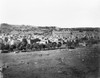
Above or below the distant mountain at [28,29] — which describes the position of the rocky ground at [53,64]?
below

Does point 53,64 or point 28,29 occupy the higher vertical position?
point 28,29

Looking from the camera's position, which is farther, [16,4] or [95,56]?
[95,56]

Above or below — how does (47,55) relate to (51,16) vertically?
below

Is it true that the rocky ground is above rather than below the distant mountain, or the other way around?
below

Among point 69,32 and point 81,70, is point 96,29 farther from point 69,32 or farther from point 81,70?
point 81,70

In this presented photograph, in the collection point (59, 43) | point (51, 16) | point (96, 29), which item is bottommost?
point (59, 43)

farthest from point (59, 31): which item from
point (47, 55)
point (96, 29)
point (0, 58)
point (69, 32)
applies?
point (0, 58)
